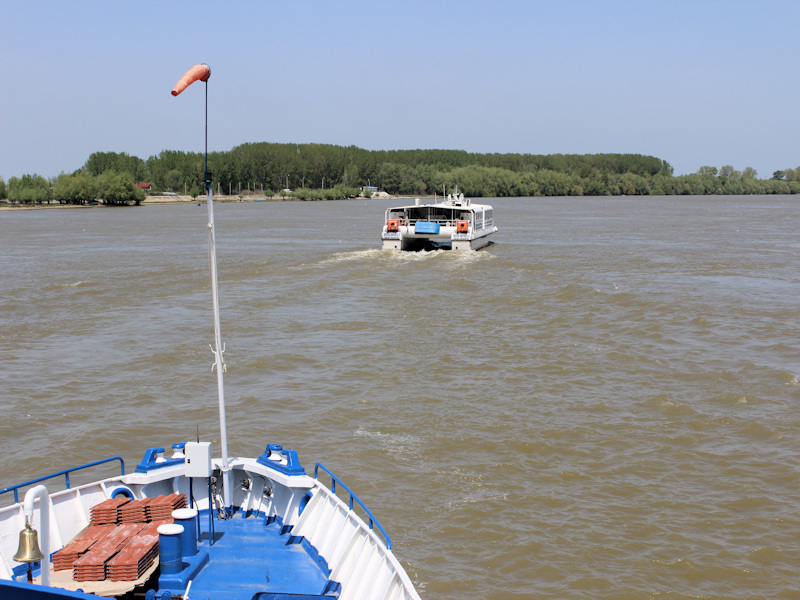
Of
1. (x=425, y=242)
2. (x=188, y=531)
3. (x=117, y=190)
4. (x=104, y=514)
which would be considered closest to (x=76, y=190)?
(x=117, y=190)

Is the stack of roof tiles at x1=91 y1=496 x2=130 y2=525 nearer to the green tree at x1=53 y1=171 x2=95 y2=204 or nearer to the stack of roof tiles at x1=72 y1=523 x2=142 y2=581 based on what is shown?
the stack of roof tiles at x1=72 y1=523 x2=142 y2=581

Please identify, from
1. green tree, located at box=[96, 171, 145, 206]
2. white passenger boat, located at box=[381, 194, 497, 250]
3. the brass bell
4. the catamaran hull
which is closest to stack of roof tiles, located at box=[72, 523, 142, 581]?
the brass bell

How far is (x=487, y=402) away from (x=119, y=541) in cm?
1075

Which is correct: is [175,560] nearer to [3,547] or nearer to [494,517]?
[3,547]

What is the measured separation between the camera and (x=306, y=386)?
19172 millimetres

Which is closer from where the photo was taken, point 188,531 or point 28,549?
point 28,549

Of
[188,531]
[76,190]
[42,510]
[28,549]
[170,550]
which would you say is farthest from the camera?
[76,190]

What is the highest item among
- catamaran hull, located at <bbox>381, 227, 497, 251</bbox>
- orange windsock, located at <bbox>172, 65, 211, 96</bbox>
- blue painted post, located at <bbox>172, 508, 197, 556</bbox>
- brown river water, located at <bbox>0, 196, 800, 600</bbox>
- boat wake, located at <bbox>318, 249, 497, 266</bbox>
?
orange windsock, located at <bbox>172, 65, 211, 96</bbox>

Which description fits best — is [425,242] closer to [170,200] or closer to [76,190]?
[76,190]

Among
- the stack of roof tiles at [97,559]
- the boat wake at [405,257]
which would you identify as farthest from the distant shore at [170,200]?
the stack of roof tiles at [97,559]

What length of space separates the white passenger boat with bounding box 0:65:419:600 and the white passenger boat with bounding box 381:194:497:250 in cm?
3588

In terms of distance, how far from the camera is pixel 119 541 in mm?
8078

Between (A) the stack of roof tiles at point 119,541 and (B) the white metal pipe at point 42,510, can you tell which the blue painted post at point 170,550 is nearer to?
(A) the stack of roof tiles at point 119,541

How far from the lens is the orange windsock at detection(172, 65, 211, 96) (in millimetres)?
8117
